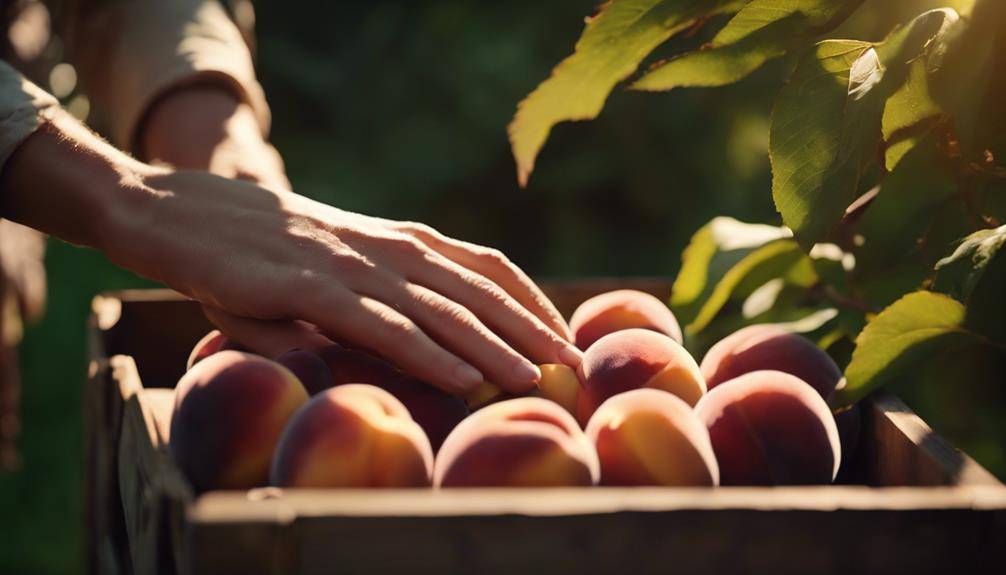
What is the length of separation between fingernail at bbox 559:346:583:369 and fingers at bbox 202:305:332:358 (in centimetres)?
17

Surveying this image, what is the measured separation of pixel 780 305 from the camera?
2.85 ft

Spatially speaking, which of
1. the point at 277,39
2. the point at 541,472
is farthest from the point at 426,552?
the point at 277,39

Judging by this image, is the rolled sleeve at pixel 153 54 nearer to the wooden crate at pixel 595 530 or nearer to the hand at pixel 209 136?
the hand at pixel 209 136

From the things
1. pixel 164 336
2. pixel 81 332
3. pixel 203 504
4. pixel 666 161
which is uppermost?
pixel 203 504

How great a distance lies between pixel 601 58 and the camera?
70cm

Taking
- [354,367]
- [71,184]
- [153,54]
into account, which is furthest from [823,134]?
[153,54]

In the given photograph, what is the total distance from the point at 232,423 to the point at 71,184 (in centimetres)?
31

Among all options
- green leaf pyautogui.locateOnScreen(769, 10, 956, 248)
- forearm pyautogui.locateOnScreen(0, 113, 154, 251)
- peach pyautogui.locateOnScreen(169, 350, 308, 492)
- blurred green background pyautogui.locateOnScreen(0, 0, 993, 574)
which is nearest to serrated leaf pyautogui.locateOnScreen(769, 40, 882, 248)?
green leaf pyautogui.locateOnScreen(769, 10, 956, 248)

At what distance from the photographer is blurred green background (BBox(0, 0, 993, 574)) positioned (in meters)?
2.99

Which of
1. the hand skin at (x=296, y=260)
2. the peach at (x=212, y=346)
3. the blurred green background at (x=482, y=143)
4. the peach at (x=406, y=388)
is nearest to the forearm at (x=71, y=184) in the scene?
the hand skin at (x=296, y=260)

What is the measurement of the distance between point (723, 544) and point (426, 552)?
0.13 m

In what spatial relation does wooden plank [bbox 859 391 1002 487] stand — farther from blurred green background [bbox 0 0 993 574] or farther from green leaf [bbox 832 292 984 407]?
blurred green background [bbox 0 0 993 574]

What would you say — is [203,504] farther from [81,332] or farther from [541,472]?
[81,332]

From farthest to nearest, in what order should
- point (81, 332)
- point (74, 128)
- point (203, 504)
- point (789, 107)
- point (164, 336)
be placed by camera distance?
point (81, 332) < point (164, 336) < point (74, 128) < point (789, 107) < point (203, 504)
